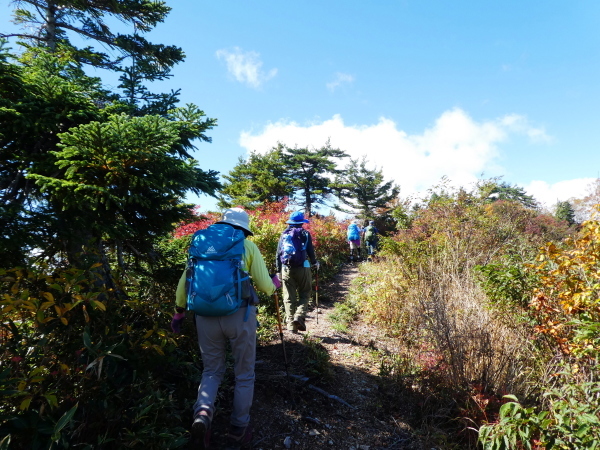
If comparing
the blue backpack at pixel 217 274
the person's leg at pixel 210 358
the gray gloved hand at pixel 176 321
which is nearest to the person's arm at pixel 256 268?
the blue backpack at pixel 217 274

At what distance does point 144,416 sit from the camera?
7.24ft

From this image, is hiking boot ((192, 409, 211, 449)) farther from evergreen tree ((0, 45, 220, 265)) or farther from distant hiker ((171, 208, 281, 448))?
evergreen tree ((0, 45, 220, 265))

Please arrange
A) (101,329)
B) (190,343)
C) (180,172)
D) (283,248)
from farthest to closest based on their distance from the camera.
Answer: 1. (283,248)
2. (190,343)
3. (180,172)
4. (101,329)

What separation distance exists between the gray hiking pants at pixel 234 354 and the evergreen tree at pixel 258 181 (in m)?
17.2

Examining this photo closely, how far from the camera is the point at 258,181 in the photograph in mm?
20938

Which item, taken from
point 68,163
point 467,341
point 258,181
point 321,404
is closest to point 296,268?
point 321,404

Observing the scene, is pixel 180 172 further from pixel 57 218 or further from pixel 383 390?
pixel 383 390

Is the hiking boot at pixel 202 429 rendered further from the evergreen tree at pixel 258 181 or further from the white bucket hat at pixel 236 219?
the evergreen tree at pixel 258 181

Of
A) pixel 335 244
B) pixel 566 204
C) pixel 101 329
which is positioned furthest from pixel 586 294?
pixel 566 204

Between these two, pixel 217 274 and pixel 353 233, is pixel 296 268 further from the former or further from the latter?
pixel 353 233

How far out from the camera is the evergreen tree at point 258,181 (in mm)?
20672

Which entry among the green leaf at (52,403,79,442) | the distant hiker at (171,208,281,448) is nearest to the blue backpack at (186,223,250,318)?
the distant hiker at (171,208,281,448)

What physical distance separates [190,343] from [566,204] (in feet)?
132

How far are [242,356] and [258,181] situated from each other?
61.8 feet
